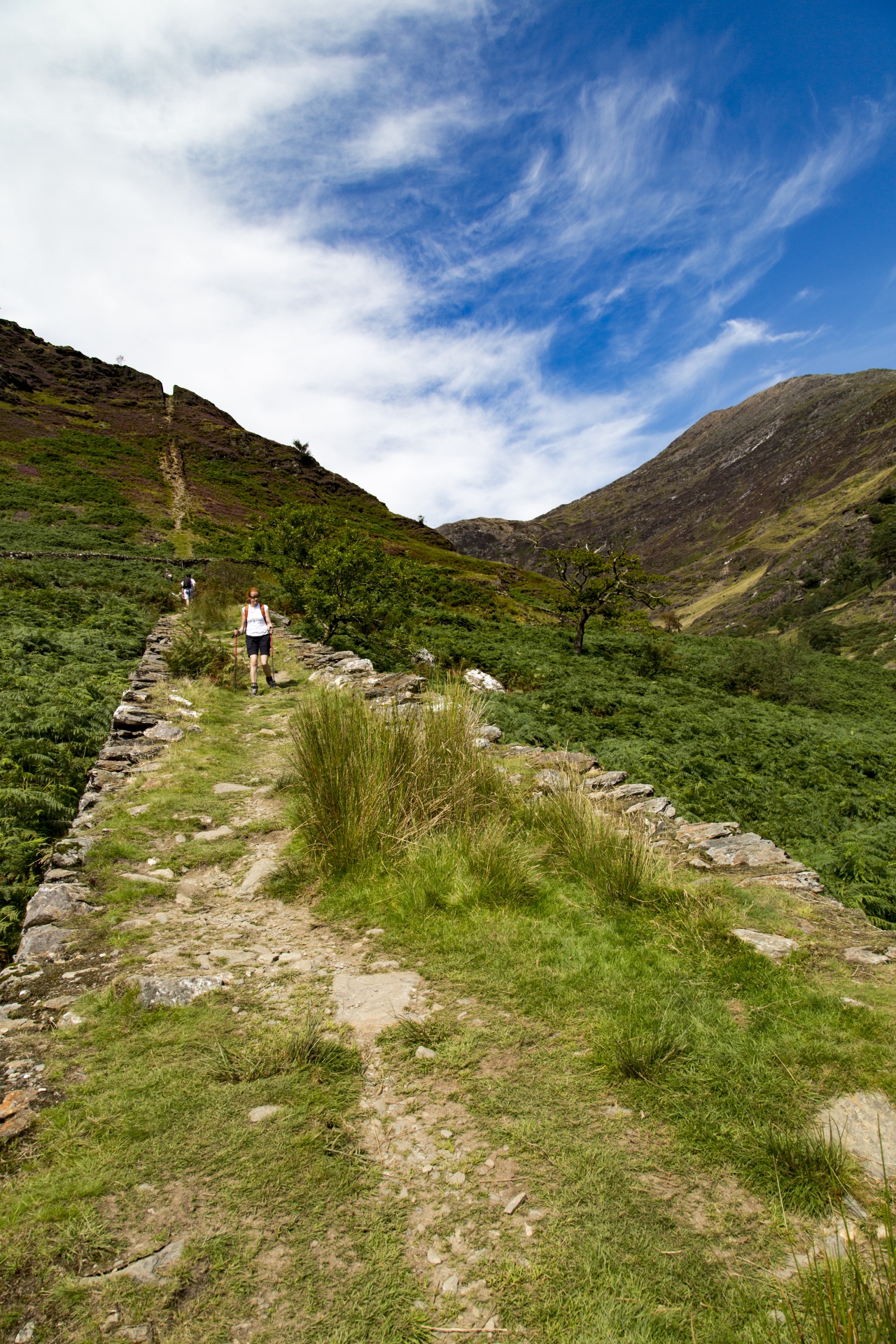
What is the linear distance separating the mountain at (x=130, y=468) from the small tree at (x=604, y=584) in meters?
17.7

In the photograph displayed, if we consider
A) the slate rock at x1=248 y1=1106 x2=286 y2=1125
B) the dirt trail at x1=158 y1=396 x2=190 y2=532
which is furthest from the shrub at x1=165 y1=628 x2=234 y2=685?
the dirt trail at x1=158 y1=396 x2=190 y2=532

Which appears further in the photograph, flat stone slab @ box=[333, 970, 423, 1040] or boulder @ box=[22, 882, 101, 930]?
boulder @ box=[22, 882, 101, 930]

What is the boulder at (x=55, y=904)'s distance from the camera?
140 inches

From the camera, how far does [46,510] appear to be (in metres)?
34.4

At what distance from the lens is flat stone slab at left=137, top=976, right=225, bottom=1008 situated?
2.95m

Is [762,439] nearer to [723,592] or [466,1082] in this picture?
[723,592]

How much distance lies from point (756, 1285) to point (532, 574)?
213ft

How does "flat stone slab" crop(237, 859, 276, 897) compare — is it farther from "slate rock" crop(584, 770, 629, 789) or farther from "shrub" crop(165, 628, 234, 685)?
"shrub" crop(165, 628, 234, 685)

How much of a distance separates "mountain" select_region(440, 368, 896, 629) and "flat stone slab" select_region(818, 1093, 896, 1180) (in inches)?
828

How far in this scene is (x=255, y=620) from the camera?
32.7ft

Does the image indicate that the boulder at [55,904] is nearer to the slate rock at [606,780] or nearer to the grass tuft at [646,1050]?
the grass tuft at [646,1050]

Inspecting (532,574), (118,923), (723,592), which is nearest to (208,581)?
(118,923)

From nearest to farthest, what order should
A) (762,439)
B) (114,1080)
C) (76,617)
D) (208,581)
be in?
(114,1080), (76,617), (208,581), (762,439)

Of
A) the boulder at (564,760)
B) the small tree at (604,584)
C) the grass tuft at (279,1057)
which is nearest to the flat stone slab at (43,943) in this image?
the grass tuft at (279,1057)
